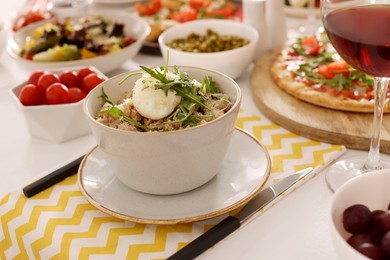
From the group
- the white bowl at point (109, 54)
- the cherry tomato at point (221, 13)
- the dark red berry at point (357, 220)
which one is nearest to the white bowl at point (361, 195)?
the dark red berry at point (357, 220)

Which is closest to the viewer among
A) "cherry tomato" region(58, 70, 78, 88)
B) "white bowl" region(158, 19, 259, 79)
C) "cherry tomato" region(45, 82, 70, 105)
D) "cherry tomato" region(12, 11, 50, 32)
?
"cherry tomato" region(45, 82, 70, 105)

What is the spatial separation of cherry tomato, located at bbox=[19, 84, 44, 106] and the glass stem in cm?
84

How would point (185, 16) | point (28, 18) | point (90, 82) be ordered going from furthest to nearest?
point (28, 18) < point (185, 16) < point (90, 82)

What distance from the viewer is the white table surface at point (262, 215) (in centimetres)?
92

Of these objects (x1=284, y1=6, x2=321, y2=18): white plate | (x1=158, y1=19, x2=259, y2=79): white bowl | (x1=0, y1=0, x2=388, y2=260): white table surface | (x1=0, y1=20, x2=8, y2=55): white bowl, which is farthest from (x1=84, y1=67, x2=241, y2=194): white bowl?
(x1=284, y1=6, x2=321, y2=18): white plate

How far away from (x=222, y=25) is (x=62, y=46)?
549 mm

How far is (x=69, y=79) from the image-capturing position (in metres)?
1.42

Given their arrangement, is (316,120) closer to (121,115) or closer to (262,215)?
(262,215)

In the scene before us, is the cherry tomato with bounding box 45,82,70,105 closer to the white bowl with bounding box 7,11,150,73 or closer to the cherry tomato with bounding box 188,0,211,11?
the white bowl with bounding box 7,11,150,73

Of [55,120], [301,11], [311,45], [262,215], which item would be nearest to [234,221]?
[262,215]

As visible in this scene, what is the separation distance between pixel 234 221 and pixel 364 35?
16.3 inches

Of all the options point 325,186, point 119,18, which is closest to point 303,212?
point 325,186

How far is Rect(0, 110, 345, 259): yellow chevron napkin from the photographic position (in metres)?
0.94

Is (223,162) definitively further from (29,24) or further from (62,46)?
(29,24)
